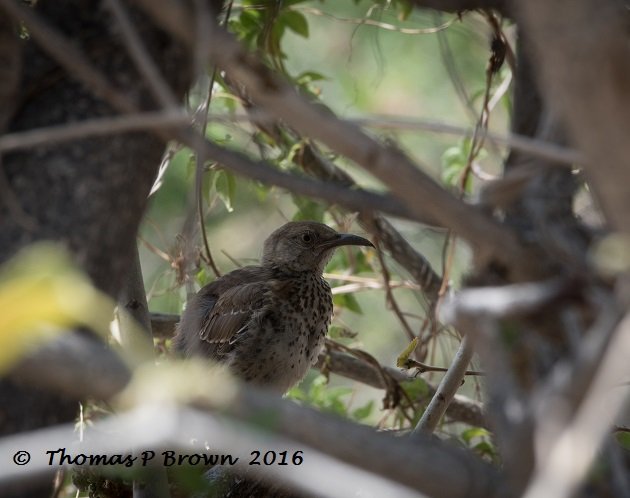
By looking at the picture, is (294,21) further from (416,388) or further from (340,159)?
(416,388)

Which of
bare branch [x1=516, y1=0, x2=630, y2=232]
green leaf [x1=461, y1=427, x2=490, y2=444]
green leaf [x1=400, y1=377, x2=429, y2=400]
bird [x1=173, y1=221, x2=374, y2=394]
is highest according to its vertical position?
bird [x1=173, y1=221, x2=374, y2=394]

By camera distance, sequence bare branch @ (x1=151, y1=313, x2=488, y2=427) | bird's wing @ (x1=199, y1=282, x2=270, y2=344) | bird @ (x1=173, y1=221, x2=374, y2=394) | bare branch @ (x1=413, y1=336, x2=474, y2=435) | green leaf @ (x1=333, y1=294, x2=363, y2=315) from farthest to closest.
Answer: green leaf @ (x1=333, y1=294, x2=363, y2=315) → bird's wing @ (x1=199, y1=282, x2=270, y2=344) → bird @ (x1=173, y1=221, x2=374, y2=394) → bare branch @ (x1=151, y1=313, x2=488, y2=427) → bare branch @ (x1=413, y1=336, x2=474, y2=435)

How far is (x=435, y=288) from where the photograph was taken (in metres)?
4.73

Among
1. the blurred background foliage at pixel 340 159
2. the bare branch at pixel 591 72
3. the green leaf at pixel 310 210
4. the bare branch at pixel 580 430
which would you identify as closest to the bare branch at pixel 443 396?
the blurred background foliage at pixel 340 159

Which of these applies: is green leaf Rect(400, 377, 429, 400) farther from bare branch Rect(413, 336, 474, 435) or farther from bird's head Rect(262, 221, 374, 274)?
bare branch Rect(413, 336, 474, 435)

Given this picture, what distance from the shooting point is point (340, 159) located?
15.3ft

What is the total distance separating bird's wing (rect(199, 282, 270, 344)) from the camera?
4789mm

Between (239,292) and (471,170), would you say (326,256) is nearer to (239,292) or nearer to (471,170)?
(239,292)

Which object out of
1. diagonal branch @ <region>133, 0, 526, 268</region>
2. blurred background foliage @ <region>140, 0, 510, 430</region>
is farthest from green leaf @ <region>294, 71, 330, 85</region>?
diagonal branch @ <region>133, 0, 526, 268</region>

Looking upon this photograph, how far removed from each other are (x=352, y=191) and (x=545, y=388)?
534 millimetres

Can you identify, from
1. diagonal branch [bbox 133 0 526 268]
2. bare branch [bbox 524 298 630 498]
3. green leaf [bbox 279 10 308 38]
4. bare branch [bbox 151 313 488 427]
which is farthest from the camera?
bare branch [bbox 151 313 488 427]

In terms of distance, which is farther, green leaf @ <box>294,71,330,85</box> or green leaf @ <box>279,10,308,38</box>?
green leaf @ <box>294,71,330,85</box>

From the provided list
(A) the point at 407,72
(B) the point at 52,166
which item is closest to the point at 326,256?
(A) the point at 407,72

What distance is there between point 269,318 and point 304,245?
61 cm
